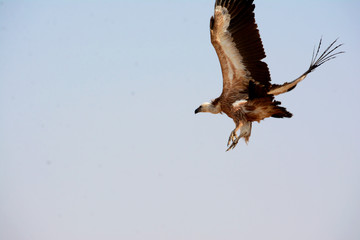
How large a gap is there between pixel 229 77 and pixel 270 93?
3.53 ft

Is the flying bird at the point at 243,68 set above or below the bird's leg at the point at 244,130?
above

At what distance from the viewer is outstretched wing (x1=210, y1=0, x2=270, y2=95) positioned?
10.9 m

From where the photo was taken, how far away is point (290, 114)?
1118 centimetres

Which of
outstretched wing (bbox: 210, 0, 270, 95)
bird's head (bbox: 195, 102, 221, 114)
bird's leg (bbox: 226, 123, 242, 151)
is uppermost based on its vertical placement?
outstretched wing (bbox: 210, 0, 270, 95)

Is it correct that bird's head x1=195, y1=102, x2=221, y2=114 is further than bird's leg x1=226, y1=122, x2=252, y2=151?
Yes

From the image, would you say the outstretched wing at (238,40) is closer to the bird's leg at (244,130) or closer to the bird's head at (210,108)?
the bird's head at (210,108)

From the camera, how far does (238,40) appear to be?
11062 millimetres

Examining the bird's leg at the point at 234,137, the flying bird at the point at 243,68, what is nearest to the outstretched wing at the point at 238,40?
the flying bird at the point at 243,68

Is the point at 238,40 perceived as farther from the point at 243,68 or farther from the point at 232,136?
the point at 232,136

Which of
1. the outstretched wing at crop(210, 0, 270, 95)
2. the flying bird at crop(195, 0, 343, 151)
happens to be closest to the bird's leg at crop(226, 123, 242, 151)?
the flying bird at crop(195, 0, 343, 151)

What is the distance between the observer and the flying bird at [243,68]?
10805 mm

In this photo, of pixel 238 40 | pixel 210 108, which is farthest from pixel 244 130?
pixel 238 40

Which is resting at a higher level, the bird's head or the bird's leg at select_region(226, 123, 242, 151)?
the bird's head

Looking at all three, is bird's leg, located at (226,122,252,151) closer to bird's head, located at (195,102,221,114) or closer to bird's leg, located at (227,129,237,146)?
bird's leg, located at (227,129,237,146)
